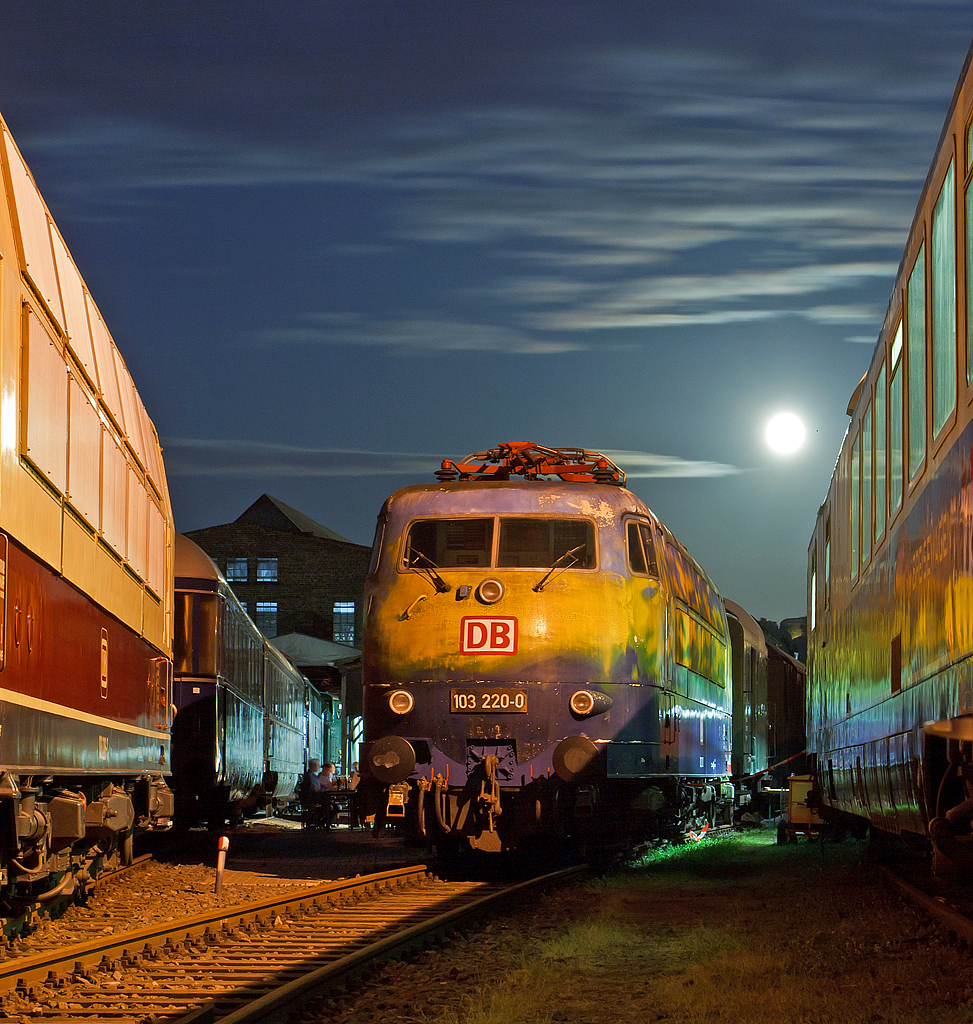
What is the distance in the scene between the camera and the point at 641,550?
1470 centimetres

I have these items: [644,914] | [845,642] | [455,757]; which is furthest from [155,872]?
[845,642]

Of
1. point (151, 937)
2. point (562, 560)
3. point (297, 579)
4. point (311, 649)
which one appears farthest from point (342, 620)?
point (151, 937)

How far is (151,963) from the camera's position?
8602 mm

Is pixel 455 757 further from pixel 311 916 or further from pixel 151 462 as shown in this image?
pixel 151 462

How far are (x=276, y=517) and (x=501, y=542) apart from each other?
61412 mm

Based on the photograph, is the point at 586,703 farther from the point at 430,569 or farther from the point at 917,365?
the point at 917,365

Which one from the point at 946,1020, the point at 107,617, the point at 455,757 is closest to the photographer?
the point at 946,1020

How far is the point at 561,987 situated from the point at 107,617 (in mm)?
4542

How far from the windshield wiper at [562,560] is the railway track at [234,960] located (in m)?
3.17

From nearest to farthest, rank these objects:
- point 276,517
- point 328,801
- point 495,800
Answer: point 495,800 < point 328,801 < point 276,517

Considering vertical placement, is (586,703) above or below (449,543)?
below

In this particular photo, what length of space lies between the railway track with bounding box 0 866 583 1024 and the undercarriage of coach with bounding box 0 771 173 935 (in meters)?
0.62

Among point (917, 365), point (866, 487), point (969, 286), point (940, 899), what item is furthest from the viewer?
point (940, 899)

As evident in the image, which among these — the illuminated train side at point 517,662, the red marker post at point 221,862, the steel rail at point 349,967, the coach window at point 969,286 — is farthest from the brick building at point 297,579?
the coach window at point 969,286
